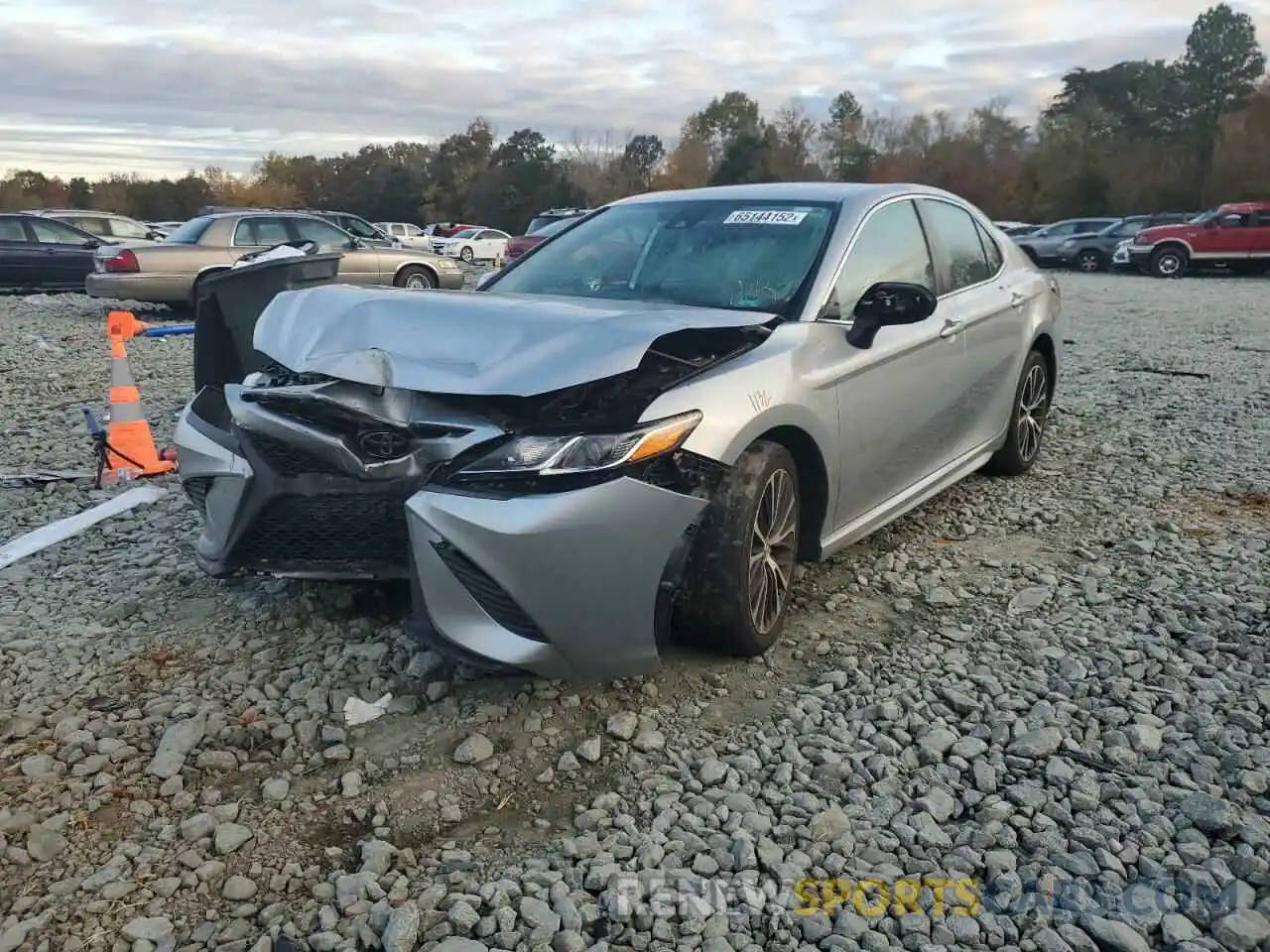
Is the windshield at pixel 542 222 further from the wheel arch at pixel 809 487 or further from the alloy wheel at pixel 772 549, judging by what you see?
the alloy wheel at pixel 772 549

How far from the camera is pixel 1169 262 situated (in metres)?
26.5

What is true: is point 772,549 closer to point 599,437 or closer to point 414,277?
point 599,437

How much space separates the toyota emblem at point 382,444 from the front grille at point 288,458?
11cm

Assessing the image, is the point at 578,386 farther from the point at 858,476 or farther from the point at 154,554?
the point at 154,554

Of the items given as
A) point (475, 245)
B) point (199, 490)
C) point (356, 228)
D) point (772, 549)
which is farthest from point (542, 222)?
point (772, 549)

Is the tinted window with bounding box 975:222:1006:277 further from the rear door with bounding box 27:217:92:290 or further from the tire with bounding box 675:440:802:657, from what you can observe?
the rear door with bounding box 27:217:92:290

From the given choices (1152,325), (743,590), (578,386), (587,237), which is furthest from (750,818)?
(1152,325)

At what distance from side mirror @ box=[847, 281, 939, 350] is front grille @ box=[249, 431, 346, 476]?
6.21ft

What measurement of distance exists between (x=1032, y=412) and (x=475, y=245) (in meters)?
31.9

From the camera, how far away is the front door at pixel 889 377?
3.92m

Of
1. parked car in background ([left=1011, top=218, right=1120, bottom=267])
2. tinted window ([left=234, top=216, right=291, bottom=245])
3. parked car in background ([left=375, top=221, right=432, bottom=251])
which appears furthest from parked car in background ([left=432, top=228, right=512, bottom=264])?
tinted window ([left=234, top=216, right=291, bottom=245])

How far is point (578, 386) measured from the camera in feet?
10.5

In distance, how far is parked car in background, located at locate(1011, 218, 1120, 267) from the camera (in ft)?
101

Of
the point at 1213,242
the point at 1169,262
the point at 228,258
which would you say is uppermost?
the point at 228,258
